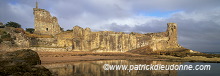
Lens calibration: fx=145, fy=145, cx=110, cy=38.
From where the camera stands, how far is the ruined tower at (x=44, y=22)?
37.7 m

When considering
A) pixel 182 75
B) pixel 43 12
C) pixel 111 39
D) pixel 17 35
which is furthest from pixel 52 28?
pixel 182 75

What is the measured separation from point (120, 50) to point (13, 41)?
2663 cm

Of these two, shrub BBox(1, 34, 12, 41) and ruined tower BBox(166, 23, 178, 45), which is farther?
ruined tower BBox(166, 23, 178, 45)

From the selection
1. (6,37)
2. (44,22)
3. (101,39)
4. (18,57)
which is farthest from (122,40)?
(18,57)

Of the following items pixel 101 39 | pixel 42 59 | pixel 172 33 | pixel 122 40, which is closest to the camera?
pixel 42 59

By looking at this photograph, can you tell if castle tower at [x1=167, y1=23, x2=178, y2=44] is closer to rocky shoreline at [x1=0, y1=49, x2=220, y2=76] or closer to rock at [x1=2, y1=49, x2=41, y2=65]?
rocky shoreline at [x1=0, y1=49, x2=220, y2=76]

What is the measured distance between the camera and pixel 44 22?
126ft

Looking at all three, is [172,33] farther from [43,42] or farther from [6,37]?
[6,37]

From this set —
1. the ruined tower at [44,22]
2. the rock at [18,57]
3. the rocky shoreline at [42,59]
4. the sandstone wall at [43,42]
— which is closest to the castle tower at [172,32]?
the rocky shoreline at [42,59]

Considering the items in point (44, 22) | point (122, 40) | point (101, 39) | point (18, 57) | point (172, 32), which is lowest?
point (18, 57)

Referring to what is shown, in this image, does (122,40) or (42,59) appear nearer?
(42,59)

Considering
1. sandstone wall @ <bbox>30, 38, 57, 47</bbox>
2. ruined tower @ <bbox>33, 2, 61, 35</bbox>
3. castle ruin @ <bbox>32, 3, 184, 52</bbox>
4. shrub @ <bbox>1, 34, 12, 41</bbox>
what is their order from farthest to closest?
castle ruin @ <bbox>32, 3, 184, 52</bbox> → ruined tower @ <bbox>33, 2, 61, 35</bbox> → sandstone wall @ <bbox>30, 38, 57, 47</bbox> → shrub @ <bbox>1, 34, 12, 41</bbox>

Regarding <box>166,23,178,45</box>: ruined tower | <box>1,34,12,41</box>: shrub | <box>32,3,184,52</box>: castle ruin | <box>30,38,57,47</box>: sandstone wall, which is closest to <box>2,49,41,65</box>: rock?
<box>1,34,12,41</box>: shrub

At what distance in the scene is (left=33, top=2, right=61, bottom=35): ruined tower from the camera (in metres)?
37.7
